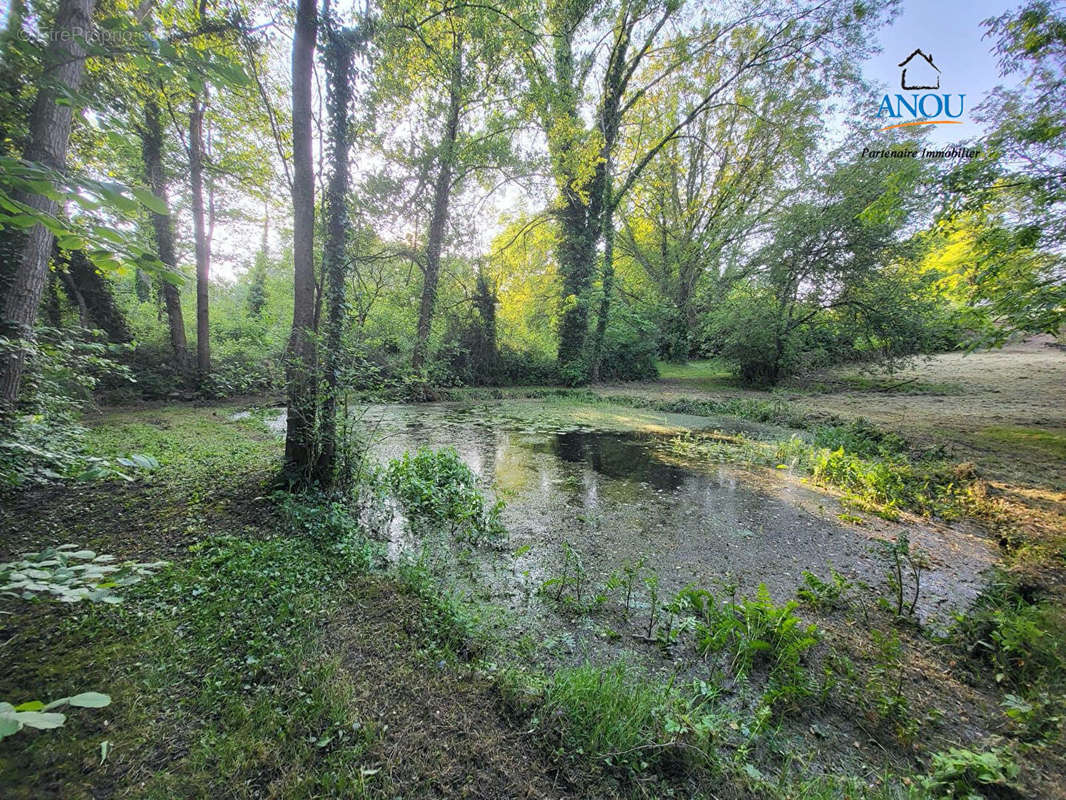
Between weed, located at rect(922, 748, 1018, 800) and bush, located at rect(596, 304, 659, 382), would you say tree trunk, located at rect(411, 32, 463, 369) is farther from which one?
weed, located at rect(922, 748, 1018, 800)

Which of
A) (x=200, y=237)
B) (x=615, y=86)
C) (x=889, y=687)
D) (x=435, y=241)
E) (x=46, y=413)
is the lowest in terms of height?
(x=889, y=687)

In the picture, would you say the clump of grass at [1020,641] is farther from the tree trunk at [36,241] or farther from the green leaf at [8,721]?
the tree trunk at [36,241]

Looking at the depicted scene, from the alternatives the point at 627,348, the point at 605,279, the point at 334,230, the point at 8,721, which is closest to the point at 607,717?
the point at 8,721

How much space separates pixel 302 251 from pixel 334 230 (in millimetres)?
388

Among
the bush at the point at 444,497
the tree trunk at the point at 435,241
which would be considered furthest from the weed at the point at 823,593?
the tree trunk at the point at 435,241

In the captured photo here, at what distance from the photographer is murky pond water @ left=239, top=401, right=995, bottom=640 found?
10.1 ft

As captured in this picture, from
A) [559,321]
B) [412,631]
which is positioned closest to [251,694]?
[412,631]

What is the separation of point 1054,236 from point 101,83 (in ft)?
33.8

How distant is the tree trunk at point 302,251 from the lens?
11.6ft

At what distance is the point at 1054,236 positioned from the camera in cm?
459

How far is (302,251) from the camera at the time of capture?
362cm

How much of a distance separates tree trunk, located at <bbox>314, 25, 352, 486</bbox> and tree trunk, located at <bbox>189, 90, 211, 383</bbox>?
285 inches

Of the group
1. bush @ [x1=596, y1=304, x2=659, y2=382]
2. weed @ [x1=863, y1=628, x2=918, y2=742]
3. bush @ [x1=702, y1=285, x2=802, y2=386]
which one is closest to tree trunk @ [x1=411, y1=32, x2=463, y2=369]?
weed @ [x1=863, y1=628, x2=918, y2=742]

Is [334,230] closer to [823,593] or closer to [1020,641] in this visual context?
[823,593]
